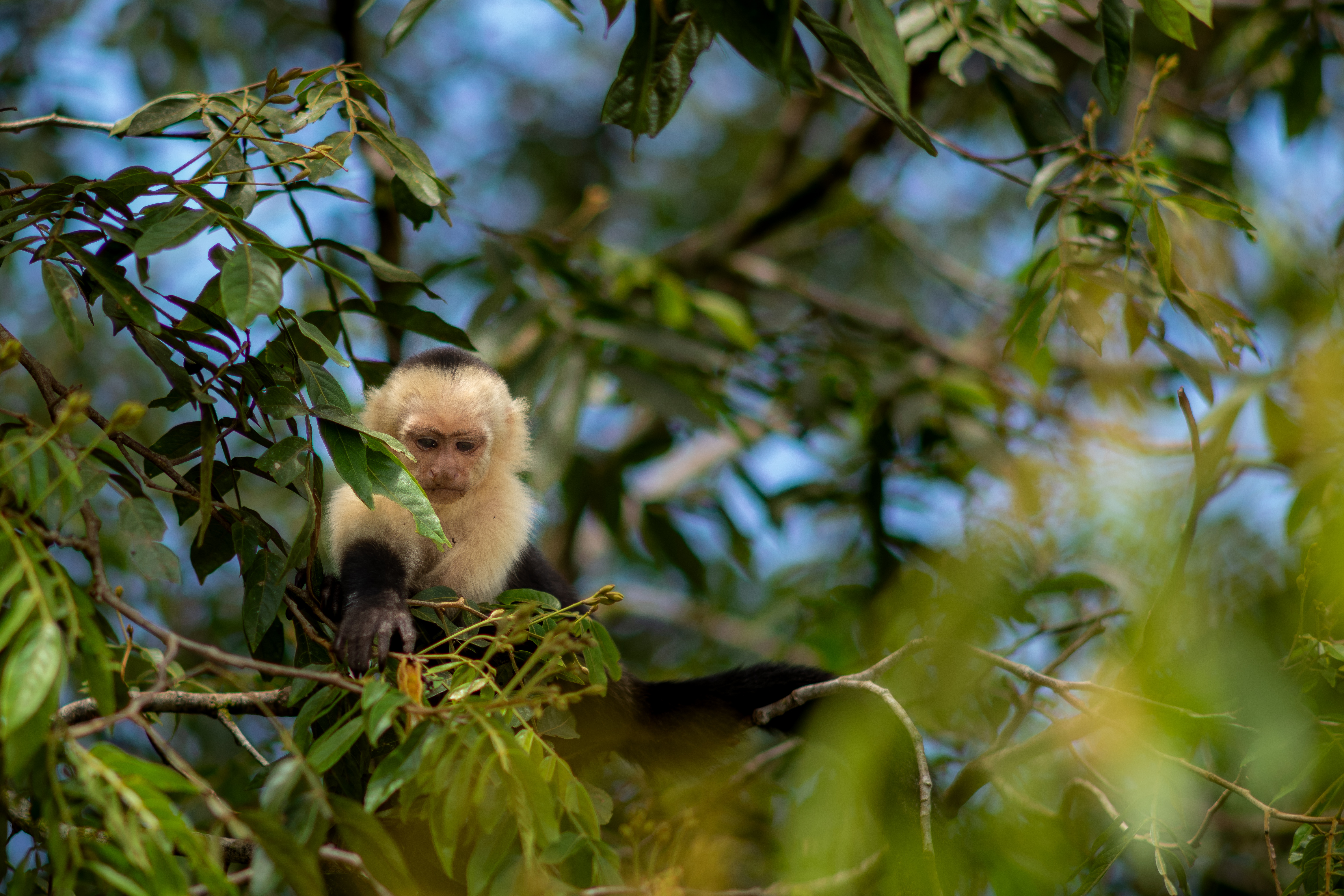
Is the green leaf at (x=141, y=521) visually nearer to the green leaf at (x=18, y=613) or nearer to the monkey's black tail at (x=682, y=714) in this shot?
the green leaf at (x=18, y=613)

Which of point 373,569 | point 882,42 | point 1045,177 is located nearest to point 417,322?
point 373,569

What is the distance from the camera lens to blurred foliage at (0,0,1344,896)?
43.8 inches

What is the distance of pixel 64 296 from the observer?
1.32m

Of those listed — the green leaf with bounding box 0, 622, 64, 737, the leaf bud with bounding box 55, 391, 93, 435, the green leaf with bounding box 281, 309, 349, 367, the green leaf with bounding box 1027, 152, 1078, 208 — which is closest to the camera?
the green leaf with bounding box 0, 622, 64, 737

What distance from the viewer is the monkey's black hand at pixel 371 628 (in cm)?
151

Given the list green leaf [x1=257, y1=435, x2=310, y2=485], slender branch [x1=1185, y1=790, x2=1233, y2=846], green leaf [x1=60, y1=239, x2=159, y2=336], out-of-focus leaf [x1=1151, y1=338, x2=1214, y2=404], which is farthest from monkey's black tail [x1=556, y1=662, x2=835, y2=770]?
green leaf [x1=60, y1=239, x2=159, y2=336]

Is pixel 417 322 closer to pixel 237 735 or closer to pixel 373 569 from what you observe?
pixel 373 569

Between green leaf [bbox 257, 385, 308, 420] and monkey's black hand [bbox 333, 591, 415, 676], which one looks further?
monkey's black hand [bbox 333, 591, 415, 676]

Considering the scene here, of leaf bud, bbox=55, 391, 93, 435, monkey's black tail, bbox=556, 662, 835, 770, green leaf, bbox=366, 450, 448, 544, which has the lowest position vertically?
monkey's black tail, bbox=556, 662, 835, 770

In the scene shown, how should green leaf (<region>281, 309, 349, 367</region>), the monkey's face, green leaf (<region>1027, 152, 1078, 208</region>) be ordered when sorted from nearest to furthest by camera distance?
green leaf (<region>281, 309, 349, 367</region>) < green leaf (<region>1027, 152, 1078, 208</region>) < the monkey's face

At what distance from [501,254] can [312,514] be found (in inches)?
63.1

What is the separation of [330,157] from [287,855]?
0.92 m

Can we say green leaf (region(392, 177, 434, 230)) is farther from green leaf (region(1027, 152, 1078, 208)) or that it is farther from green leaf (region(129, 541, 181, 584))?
green leaf (region(1027, 152, 1078, 208))

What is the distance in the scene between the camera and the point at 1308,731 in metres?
1.50
